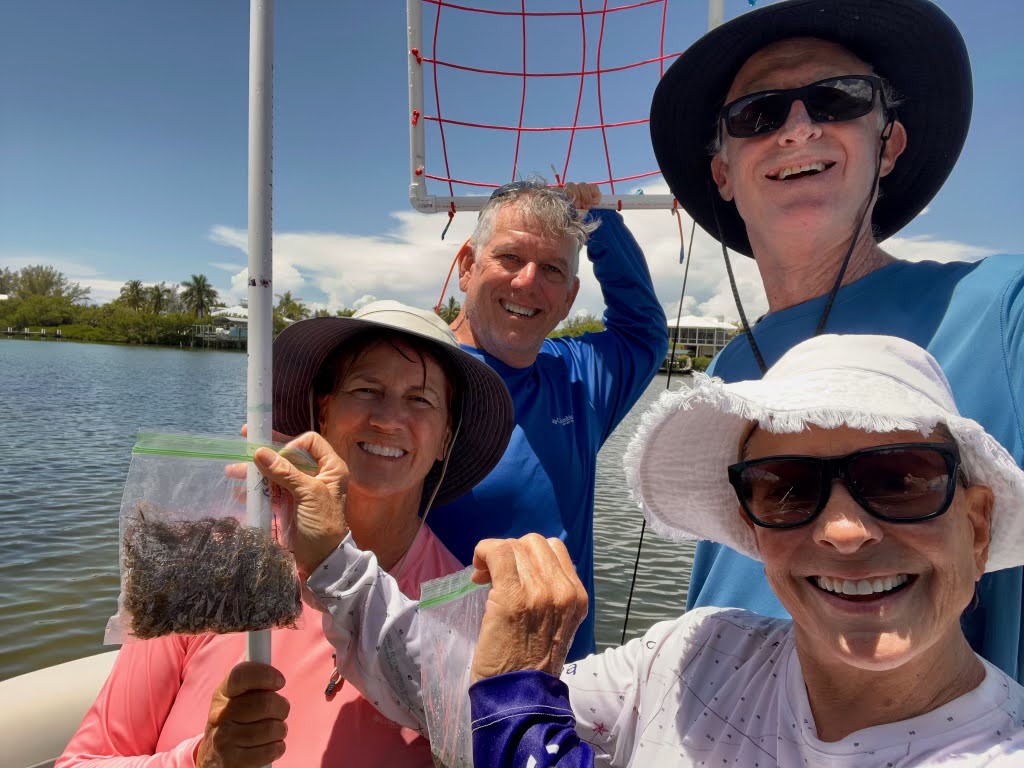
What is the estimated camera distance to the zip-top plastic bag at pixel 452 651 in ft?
3.71

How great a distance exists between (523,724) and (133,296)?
392 feet

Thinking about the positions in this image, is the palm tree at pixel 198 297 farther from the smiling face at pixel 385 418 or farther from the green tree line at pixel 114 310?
the smiling face at pixel 385 418

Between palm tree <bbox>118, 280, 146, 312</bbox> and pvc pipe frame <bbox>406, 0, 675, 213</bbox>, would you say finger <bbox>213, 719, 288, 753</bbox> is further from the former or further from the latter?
palm tree <bbox>118, 280, 146, 312</bbox>

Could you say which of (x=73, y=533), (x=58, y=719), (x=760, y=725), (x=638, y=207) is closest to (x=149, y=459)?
(x=760, y=725)

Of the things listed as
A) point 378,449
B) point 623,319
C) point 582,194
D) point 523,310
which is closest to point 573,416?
point 523,310

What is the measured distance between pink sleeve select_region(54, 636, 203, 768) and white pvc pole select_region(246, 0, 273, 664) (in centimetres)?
65

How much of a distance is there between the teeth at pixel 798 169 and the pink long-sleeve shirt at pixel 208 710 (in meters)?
1.57

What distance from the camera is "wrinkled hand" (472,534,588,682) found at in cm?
102

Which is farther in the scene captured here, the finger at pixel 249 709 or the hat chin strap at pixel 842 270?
the hat chin strap at pixel 842 270

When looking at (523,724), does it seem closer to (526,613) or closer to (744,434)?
(526,613)

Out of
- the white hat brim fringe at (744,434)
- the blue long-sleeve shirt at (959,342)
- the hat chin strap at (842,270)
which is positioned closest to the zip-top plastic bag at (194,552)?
the white hat brim fringe at (744,434)

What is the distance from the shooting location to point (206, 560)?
1.02 m

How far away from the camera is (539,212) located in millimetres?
2617

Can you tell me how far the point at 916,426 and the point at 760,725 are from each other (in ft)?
2.02
